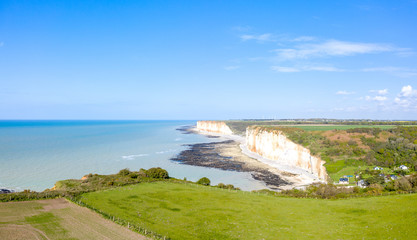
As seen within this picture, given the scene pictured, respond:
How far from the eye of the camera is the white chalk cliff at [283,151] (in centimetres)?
6488

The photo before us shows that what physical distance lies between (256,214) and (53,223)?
725 inches

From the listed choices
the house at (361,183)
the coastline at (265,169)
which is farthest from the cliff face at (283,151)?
the house at (361,183)

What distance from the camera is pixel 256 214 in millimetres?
26328

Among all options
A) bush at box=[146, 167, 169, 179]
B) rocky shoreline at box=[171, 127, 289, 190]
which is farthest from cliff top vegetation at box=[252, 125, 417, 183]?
bush at box=[146, 167, 169, 179]

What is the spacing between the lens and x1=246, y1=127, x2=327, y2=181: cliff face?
6494 centimetres

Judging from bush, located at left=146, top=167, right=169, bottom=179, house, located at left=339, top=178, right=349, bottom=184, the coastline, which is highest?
bush, located at left=146, top=167, right=169, bottom=179

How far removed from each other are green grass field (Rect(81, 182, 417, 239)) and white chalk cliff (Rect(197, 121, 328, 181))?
30.9m

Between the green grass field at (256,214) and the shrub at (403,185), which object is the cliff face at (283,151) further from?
the green grass field at (256,214)

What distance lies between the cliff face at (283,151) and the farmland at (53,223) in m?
48.6

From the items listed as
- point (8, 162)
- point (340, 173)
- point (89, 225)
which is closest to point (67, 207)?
point (89, 225)

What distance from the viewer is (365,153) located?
2409 inches

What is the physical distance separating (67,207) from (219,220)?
15.6 metres

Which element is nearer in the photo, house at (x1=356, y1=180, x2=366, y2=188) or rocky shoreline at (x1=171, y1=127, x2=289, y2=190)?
house at (x1=356, y1=180, x2=366, y2=188)

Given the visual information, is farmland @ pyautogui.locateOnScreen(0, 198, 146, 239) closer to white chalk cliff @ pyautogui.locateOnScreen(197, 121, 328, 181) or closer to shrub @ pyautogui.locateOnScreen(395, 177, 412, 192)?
shrub @ pyautogui.locateOnScreen(395, 177, 412, 192)
